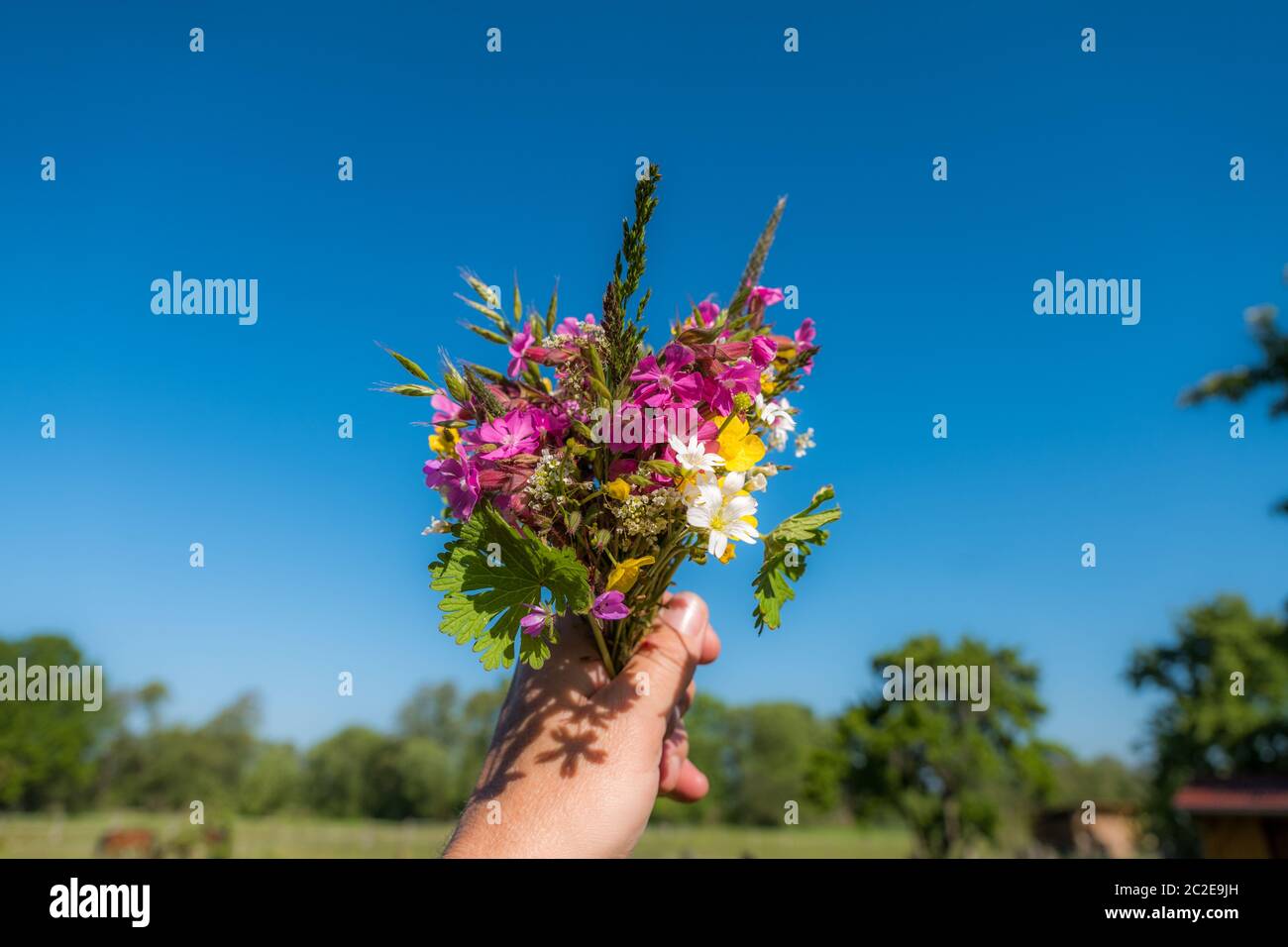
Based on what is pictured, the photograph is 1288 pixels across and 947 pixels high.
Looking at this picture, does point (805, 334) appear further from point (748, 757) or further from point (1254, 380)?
point (748, 757)

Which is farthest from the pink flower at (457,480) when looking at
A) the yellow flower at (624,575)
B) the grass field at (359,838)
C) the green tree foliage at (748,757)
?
the green tree foliage at (748,757)

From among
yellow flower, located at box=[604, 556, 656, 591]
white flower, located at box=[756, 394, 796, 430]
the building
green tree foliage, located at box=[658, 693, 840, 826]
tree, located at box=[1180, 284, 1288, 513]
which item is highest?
tree, located at box=[1180, 284, 1288, 513]

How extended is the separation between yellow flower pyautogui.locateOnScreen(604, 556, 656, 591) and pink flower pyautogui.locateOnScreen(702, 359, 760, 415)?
1.89 ft

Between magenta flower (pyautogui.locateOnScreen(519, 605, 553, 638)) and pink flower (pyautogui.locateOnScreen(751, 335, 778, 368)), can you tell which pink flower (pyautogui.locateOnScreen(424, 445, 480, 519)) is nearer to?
magenta flower (pyautogui.locateOnScreen(519, 605, 553, 638))

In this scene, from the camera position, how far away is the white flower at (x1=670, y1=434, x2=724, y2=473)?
8.63 feet

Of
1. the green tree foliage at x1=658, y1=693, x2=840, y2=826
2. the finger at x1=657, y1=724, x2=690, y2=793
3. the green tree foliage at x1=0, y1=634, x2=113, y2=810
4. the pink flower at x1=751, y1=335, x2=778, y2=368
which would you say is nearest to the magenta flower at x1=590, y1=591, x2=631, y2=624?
the finger at x1=657, y1=724, x2=690, y2=793

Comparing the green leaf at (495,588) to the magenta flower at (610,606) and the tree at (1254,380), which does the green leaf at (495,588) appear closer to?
the magenta flower at (610,606)

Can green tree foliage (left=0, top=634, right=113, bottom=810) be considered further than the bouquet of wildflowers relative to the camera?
Yes

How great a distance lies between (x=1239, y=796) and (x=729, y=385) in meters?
23.1

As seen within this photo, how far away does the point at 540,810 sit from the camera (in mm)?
2666

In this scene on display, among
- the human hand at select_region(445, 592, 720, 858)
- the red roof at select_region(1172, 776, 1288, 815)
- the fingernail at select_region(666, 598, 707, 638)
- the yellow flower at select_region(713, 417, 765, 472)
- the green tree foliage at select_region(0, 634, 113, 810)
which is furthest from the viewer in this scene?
the green tree foliage at select_region(0, 634, 113, 810)
